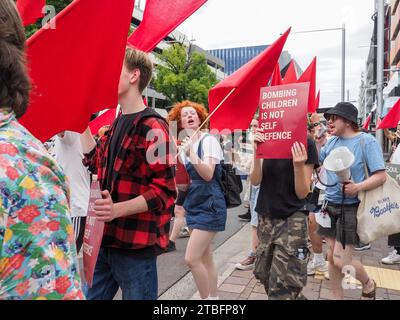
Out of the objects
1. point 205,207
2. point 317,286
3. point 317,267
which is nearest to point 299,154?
point 205,207

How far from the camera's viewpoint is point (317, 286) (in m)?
4.37

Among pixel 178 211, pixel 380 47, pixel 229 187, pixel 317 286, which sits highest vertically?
pixel 380 47

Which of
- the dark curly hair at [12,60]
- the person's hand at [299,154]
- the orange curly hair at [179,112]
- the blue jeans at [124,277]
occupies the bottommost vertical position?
the blue jeans at [124,277]

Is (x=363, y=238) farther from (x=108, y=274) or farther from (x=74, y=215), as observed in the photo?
(x=74, y=215)

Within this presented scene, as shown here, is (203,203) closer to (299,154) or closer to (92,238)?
(299,154)

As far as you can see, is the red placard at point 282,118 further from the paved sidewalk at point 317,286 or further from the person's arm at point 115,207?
the paved sidewalk at point 317,286

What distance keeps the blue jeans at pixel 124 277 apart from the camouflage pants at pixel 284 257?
1071 millimetres

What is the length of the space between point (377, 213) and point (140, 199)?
89.2 inches

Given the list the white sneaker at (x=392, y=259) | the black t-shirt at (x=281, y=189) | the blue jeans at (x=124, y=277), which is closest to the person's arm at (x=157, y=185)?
the blue jeans at (x=124, y=277)

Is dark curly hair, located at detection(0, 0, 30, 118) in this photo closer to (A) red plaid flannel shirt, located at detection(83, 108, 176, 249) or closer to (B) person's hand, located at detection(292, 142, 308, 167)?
(A) red plaid flannel shirt, located at detection(83, 108, 176, 249)

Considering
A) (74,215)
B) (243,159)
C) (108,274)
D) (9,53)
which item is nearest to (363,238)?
(243,159)

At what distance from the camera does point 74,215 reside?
11.5ft

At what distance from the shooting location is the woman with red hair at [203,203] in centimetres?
341
